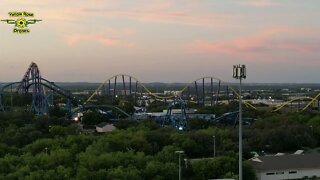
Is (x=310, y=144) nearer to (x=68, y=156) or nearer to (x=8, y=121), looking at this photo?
(x=68, y=156)

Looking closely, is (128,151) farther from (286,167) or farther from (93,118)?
(93,118)

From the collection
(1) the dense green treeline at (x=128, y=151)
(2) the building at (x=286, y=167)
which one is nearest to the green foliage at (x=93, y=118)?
(1) the dense green treeline at (x=128, y=151)

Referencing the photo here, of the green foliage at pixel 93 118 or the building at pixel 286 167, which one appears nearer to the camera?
the building at pixel 286 167

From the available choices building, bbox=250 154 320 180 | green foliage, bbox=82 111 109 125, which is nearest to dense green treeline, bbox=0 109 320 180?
building, bbox=250 154 320 180

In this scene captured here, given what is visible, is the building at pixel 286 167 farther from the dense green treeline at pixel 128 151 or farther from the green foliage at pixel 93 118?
the green foliage at pixel 93 118

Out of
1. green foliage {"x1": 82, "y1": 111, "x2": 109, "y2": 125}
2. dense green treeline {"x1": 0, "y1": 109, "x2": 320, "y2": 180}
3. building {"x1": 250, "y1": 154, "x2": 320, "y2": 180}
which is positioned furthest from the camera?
green foliage {"x1": 82, "y1": 111, "x2": 109, "y2": 125}

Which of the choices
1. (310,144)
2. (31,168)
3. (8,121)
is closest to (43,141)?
(31,168)

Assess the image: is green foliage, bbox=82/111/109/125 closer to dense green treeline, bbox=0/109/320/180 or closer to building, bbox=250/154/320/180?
dense green treeline, bbox=0/109/320/180

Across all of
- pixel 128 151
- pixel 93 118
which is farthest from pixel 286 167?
pixel 93 118
